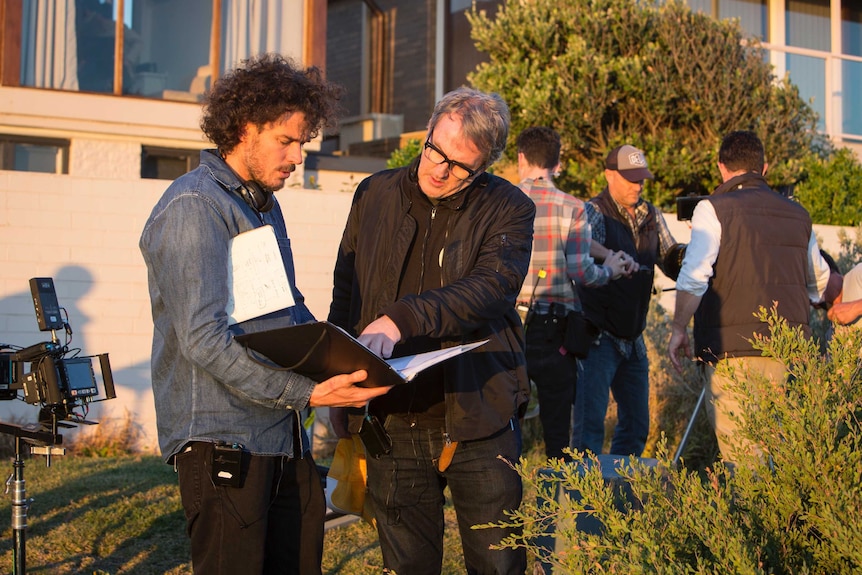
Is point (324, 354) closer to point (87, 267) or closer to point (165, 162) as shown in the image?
point (87, 267)

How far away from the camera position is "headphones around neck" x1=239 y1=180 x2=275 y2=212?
3.01 meters

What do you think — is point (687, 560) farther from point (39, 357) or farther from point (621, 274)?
point (621, 274)

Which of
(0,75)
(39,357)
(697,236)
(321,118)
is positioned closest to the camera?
(321,118)

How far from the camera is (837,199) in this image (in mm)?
13180

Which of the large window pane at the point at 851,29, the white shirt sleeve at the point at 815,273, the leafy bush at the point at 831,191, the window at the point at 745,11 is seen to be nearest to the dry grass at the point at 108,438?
the white shirt sleeve at the point at 815,273

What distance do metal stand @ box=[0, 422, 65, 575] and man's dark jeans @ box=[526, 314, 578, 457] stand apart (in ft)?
8.62

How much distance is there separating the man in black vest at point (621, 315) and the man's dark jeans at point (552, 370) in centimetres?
14

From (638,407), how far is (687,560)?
152 inches

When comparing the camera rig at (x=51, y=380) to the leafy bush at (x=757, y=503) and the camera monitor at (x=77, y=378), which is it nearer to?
the camera monitor at (x=77, y=378)

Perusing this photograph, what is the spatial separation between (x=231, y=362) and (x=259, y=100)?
2.57ft

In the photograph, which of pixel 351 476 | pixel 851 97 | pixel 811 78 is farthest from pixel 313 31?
pixel 851 97

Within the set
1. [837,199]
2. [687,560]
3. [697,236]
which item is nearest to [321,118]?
[687,560]

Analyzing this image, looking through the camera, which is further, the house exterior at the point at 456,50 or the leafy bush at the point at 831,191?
the house exterior at the point at 456,50

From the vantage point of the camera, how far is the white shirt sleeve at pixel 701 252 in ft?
16.9
